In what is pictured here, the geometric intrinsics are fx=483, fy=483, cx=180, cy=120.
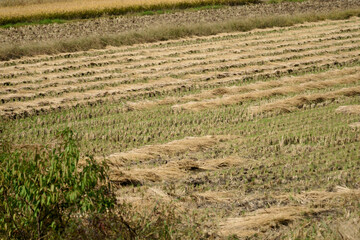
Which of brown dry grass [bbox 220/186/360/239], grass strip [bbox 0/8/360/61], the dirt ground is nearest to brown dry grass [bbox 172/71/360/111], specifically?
brown dry grass [bbox 220/186/360/239]

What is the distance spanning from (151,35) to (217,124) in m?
9.86

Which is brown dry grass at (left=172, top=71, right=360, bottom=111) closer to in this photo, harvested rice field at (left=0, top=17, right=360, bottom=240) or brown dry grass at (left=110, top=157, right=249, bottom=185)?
harvested rice field at (left=0, top=17, right=360, bottom=240)

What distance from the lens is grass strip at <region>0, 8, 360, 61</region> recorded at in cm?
1678

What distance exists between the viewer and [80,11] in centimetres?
2680

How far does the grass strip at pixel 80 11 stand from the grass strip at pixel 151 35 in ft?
28.2

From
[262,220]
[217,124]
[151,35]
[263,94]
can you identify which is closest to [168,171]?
[262,220]

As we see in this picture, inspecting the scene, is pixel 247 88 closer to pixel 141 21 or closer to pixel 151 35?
pixel 151 35

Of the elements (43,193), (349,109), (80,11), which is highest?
(80,11)

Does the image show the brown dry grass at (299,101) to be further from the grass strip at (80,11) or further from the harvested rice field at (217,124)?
the grass strip at (80,11)

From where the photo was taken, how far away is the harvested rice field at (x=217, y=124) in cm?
632

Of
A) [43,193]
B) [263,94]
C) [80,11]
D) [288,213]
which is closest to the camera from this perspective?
[43,193]

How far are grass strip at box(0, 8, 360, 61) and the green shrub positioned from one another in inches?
483

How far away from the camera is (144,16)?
26.1 metres

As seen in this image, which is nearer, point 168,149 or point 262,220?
point 262,220
